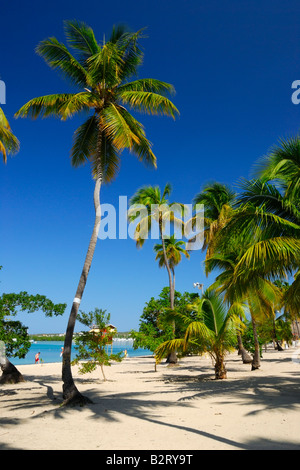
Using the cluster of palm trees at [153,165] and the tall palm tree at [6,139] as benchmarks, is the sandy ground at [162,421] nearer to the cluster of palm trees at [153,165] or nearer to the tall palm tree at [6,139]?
the cluster of palm trees at [153,165]

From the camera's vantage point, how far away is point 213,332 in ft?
44.5

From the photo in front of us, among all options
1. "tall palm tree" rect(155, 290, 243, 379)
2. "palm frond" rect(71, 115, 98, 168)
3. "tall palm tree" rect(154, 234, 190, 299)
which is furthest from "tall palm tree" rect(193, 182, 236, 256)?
"palm frond" rect(71, 115, 98, 168)

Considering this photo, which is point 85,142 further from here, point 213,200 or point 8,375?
point 213,200

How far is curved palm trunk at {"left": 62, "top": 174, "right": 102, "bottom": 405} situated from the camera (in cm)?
930

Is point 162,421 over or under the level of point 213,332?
under

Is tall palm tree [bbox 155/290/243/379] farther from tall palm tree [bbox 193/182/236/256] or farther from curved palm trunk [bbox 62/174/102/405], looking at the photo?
tall palm tree [bbox 193/182/236/256]

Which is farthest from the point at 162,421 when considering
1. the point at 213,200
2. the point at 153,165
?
the point at 213,200

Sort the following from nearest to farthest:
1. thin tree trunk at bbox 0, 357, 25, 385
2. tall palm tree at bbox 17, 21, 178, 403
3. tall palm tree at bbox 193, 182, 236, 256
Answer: tall palm tree at bbox 17, 21, 178, 403 < thin tree trunk at bbox 0, 357, 25, 385 < tall palm tree at bbox 193, 182, 236, 256

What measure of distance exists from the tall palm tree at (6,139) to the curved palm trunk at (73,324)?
3576mm

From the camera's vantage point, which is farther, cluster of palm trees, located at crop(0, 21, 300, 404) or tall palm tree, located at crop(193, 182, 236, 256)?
tall palm tree, located at crop(193, 182, 236, 256)

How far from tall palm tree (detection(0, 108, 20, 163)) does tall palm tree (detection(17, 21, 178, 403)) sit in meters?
0.62

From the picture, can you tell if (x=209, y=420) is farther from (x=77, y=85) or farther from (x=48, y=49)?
(x=48, y=49)

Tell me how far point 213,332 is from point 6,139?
10935 millimetres

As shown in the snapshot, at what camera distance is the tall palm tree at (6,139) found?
38.4 ft
